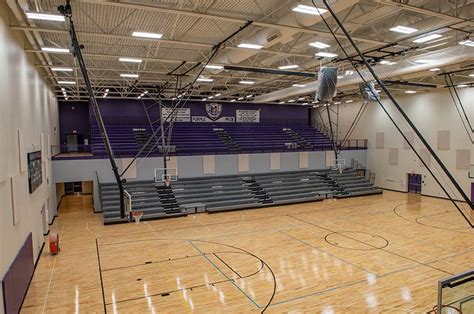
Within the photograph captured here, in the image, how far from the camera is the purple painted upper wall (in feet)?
82.0

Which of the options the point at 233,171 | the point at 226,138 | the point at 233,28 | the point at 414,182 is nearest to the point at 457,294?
→ the point at 233,28

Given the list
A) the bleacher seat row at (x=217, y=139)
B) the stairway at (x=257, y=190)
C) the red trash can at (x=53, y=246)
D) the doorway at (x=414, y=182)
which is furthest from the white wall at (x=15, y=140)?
the doorway at (x=414, y=182)

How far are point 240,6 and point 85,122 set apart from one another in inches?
862

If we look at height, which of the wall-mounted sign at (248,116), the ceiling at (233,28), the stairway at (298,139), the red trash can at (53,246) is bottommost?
the red trash can at (53,246)

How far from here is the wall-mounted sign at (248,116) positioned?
95.6ft

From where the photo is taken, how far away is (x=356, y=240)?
12922 mm

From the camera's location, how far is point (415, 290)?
8.48 m

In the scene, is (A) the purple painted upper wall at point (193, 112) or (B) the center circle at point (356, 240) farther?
(A) the purple painted upper wall at point (193, 112)

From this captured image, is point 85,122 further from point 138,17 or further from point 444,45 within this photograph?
point 444,45

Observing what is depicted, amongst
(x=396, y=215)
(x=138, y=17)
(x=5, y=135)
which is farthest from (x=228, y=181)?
(x=5, y=135)

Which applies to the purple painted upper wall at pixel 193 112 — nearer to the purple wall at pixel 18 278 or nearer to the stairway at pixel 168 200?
the stairway at pixel 168 200

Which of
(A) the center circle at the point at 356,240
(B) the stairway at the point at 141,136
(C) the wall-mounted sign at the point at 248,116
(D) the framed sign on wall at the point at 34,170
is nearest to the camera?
(D) the framed sign on wall at the point at 34,170

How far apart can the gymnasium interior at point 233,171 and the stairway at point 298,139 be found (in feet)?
5.47

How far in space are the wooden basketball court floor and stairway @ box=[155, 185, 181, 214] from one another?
3.40ft
